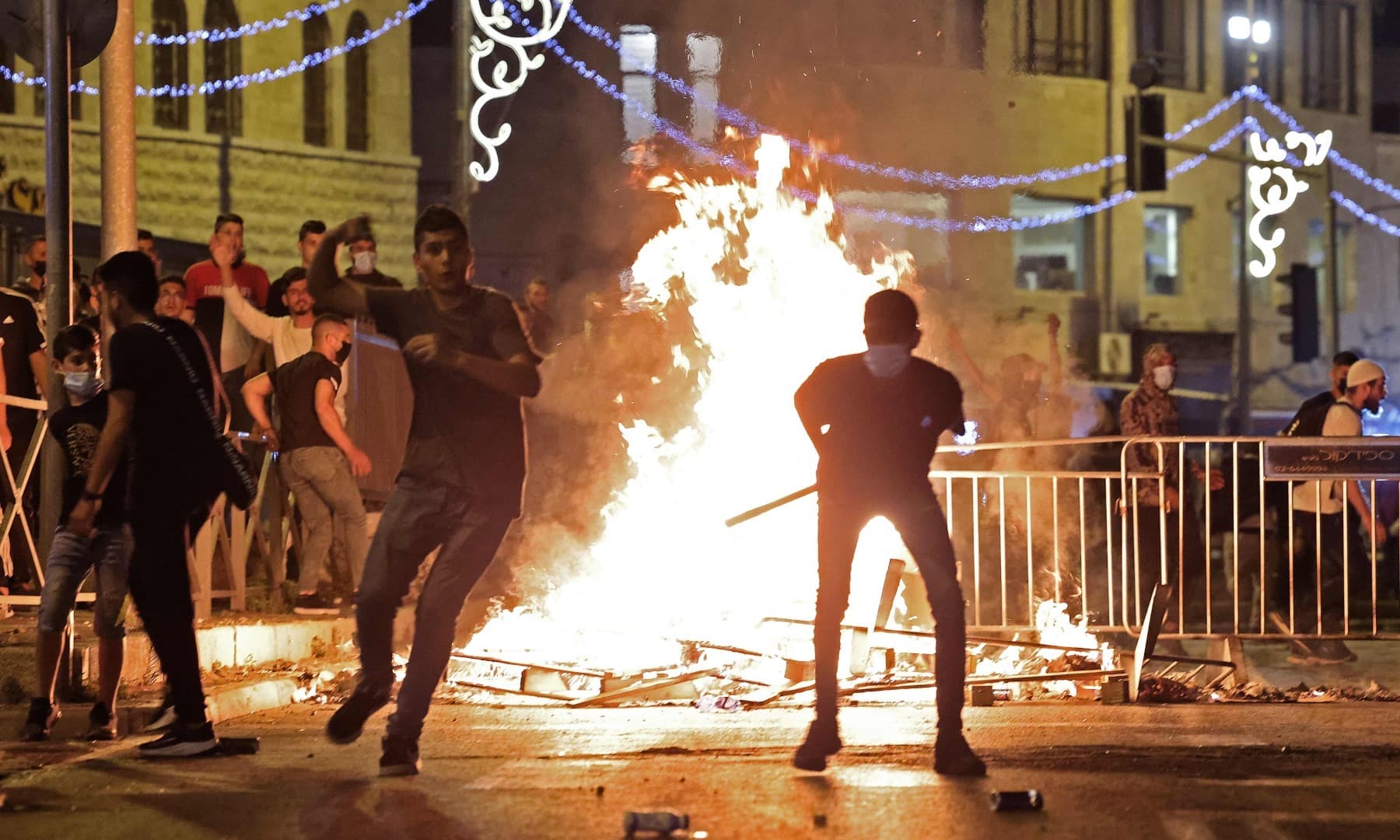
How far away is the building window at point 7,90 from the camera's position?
23.8 meters

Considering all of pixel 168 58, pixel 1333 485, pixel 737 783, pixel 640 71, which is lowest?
pixel 737 783

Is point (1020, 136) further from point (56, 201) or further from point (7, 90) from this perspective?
point (56, 201)

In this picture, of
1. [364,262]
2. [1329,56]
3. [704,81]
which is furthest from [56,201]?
[1329,56]

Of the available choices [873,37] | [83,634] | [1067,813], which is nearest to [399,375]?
[83,634]

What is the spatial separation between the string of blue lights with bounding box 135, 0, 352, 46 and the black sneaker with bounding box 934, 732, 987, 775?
21.3m

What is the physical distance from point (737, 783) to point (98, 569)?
8.86ft

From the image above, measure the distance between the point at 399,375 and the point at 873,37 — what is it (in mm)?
11066

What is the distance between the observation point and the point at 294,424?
1005 cm

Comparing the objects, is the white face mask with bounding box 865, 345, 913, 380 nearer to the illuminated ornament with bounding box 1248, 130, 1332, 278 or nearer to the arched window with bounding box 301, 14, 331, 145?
the arched window with bounding box 301, 14, 331, 145

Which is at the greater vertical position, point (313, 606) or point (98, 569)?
point (98, 569)

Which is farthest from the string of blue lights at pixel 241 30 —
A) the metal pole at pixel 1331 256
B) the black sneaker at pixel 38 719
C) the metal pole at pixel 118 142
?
the black sneaker at pixel 38 719

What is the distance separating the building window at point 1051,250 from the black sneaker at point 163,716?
23.4 metres

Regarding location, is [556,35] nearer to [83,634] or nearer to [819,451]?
[83,634]

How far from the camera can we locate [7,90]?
24.1 m
